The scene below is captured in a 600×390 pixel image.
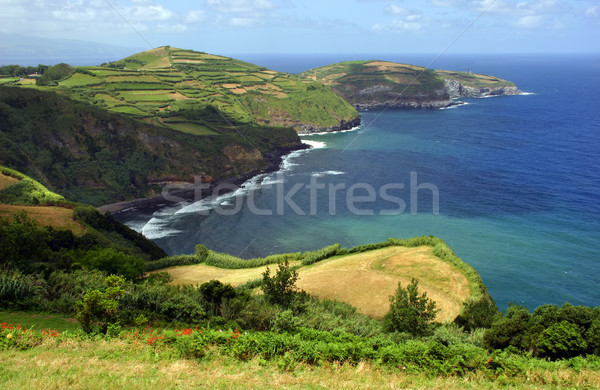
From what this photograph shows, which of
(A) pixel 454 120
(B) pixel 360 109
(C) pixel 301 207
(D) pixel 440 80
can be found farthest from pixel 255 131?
(D) pixel 440 80

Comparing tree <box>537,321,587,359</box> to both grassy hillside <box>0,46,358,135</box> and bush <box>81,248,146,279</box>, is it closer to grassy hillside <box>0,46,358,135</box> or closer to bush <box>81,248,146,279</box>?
bush <box>81,248,146,279</box>

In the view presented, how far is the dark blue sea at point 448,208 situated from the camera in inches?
2004

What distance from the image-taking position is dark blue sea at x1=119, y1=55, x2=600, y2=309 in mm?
50906

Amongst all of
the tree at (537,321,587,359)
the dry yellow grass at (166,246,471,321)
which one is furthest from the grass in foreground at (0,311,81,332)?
the tree at (537,321,587,359)

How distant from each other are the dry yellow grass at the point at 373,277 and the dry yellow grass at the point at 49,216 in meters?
11.6

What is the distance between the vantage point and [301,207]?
7225 centimetres

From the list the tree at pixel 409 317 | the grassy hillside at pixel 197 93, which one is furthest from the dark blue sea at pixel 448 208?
the grassy hillside at pixel 197 93

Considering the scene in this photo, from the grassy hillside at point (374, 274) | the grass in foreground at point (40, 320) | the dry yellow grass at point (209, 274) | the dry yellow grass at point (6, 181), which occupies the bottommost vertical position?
the dry yellow grass at point (209, 274)

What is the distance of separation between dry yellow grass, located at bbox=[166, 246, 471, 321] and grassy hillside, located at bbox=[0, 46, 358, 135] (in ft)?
218

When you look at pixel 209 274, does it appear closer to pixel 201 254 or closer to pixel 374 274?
pixel 201 254

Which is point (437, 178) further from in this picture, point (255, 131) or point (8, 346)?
point (8, 346)

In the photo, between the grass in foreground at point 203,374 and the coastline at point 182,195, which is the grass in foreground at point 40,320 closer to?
the grass in foreground at point 203,374

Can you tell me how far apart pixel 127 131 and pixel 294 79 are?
3675 inches

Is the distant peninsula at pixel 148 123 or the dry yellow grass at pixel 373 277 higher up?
the distant peninsula at pixel 148 123
